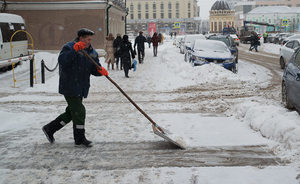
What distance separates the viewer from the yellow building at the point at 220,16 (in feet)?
488

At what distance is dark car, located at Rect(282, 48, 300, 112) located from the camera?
736 cm

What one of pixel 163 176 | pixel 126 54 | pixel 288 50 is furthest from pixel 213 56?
pixel 163 176

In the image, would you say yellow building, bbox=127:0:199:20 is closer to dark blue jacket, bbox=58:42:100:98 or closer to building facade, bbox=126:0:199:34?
building facade, bbox=126:0:199:34

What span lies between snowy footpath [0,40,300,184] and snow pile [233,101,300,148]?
0.02m

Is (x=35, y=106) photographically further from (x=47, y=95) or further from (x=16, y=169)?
(x=16, y=169)

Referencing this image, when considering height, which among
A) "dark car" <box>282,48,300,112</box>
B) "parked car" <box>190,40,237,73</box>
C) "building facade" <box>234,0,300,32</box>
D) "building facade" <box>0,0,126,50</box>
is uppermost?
"building facade" <box>234,0,300,32</box>

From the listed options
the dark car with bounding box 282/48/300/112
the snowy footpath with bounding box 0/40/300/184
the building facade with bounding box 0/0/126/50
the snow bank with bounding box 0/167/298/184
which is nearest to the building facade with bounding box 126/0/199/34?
the building facade with bounding box 0/0/126/50

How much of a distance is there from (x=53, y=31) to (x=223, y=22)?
127681 millimetres

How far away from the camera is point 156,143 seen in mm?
6020

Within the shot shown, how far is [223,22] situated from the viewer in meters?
150

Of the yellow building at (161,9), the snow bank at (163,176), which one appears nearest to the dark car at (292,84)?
the snow bank at (163,176)

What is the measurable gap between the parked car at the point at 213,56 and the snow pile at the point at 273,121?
7463mm

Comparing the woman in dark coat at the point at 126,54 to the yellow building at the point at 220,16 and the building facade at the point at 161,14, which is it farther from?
the yellow building at the point at 220,16

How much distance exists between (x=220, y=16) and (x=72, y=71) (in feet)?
487
